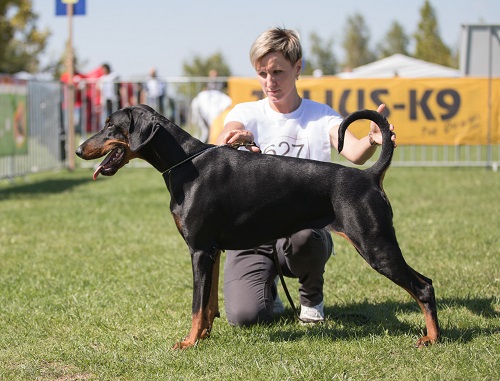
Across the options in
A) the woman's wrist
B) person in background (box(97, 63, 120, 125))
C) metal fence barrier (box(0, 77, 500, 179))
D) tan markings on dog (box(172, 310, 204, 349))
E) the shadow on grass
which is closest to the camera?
tan markings on dog (box(172, 310, 204, 349))

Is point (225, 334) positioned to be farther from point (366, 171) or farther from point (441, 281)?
point (441, 281)

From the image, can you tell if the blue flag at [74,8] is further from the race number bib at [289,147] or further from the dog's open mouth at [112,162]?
the dog's open mouth at [112,162]

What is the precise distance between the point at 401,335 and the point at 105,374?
1.64 meters

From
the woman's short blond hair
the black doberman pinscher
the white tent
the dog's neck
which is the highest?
the white tent

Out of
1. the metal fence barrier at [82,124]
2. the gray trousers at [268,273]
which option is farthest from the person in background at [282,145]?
the metal fence barrier at [82,124]

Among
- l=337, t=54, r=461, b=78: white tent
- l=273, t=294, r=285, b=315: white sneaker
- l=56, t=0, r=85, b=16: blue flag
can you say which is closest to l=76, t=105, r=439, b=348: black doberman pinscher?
l=273, t=294, r=285, b=315: white sneaker

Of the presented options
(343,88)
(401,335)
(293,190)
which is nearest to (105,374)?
(293,190)

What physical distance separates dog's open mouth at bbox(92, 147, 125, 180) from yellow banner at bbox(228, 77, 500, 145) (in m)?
Result: 9.73

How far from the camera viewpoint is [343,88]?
13547 millimetres

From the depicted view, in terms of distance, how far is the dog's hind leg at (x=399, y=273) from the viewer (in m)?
3.62

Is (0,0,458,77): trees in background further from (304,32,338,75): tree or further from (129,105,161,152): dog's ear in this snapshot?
(129,105,161,152): dog's ear

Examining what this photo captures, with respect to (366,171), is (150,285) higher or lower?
lower

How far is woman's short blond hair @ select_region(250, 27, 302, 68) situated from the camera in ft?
13.8

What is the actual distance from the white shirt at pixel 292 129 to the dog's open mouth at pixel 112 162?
96 cm
